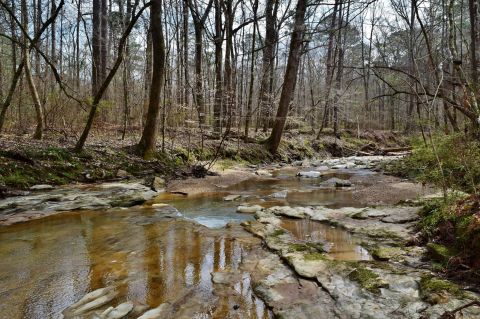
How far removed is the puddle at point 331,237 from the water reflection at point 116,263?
0.94m

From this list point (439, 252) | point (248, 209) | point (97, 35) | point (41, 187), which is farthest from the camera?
point (97, 35)

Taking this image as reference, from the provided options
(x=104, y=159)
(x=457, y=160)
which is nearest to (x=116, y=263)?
(x=457, y=160)

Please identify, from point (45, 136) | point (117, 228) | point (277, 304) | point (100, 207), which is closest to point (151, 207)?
point (100, 207)

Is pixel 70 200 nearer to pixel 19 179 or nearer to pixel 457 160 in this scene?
pixel 19 179

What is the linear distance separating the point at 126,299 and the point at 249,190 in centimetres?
581

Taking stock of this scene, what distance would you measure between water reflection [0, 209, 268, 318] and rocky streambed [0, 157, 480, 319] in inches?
0.6

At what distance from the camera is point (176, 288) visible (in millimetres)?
3061

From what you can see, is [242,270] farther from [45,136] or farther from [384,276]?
[45,136]

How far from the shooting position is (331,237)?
456 centimetres

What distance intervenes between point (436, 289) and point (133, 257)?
2903mm

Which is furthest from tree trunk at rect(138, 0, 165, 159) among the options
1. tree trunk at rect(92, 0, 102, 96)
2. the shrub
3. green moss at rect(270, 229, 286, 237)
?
the shrub

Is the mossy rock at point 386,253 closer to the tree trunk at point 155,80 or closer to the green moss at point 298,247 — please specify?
the green moss at point 298,247

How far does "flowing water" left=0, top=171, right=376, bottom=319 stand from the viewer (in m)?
2.84

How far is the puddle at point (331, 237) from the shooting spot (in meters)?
3.89
